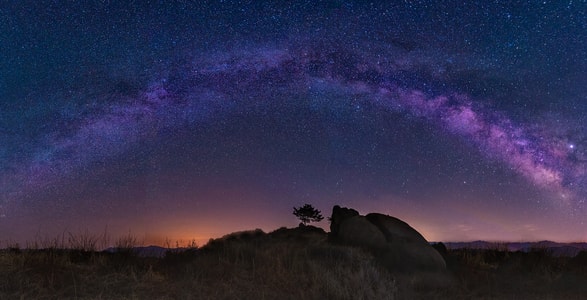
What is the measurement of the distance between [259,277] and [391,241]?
7.80 metres

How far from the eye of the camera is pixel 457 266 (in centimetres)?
2195

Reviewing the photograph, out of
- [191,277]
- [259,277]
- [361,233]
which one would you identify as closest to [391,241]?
[361,233]

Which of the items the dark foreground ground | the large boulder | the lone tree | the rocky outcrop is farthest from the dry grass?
the lone tree

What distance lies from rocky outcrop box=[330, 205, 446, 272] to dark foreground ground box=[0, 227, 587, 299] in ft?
2.08

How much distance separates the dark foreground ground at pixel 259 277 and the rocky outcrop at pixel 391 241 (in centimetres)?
63

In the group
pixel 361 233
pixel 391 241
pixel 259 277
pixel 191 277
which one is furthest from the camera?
pixel 361 233

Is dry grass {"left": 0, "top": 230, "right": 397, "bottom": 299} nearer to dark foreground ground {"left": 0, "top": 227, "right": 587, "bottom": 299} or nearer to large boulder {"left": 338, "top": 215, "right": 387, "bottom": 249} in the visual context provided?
dark foreground ground {"left": 0, "top": 227, "right": 587, "bottom": 299}

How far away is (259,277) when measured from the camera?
1530 centimetres

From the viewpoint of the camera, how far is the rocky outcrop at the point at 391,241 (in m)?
19.8

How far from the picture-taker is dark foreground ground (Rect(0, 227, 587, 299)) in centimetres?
1316

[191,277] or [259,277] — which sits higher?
[191,277]

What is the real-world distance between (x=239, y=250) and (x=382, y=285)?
271 inches

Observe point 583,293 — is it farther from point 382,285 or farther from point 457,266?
point 382,285

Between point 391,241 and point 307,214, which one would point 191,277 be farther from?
point 307,214
